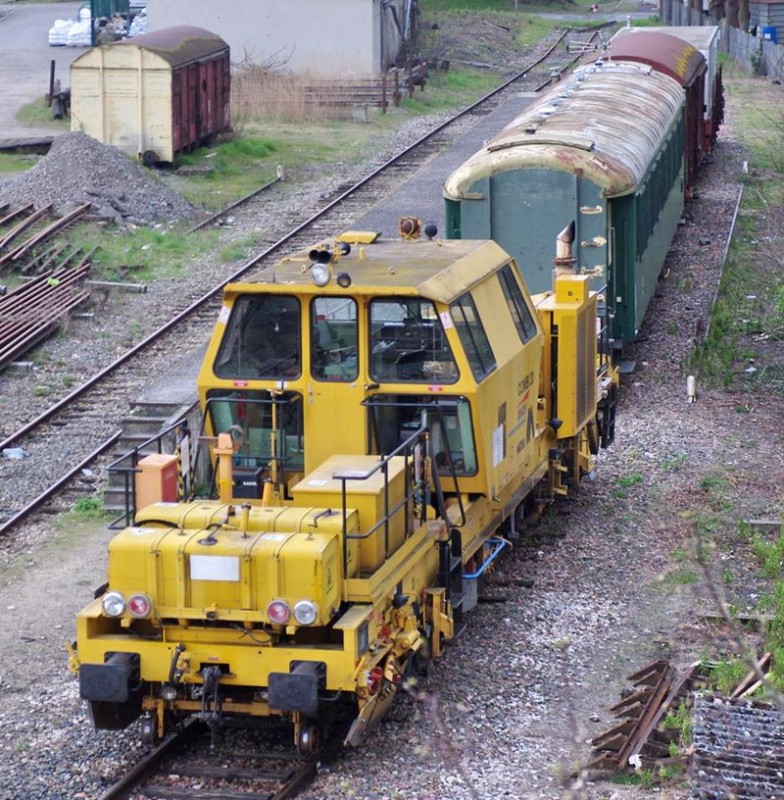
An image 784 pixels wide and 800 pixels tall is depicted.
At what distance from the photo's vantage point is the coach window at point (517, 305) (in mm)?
11219

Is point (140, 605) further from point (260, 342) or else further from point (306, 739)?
point (260, 342)

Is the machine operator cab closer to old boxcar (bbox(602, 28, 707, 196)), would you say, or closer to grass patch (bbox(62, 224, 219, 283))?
grass patch (bbox(62, 224, 219, 283))

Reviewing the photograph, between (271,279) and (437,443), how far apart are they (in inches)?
58.3

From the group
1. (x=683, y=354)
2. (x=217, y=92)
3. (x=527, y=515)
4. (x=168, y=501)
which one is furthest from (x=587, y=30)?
(x=168, y=501)

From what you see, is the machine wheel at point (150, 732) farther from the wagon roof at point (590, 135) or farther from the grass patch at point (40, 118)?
the grass patch at point (40, 118)

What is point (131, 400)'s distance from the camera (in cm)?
1603

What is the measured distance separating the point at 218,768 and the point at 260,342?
2753mm

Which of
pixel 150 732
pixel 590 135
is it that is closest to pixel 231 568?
pixel 150 732

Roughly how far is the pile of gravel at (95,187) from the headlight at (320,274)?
14.8m

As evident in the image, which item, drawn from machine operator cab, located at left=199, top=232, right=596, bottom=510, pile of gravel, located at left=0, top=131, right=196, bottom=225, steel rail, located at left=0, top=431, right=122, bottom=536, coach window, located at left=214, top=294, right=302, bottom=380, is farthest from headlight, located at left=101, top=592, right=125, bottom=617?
→ pile of gravel, located at left=0, top=131, right=196, bottom=225

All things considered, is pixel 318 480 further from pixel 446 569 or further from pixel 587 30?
pixel 587 30

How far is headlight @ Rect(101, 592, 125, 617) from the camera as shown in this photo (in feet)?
27.7

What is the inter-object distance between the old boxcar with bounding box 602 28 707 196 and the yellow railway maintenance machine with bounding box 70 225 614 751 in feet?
41.7

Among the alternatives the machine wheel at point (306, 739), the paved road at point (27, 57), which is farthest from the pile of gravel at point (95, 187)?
the machine wheel at point (306, 739)
